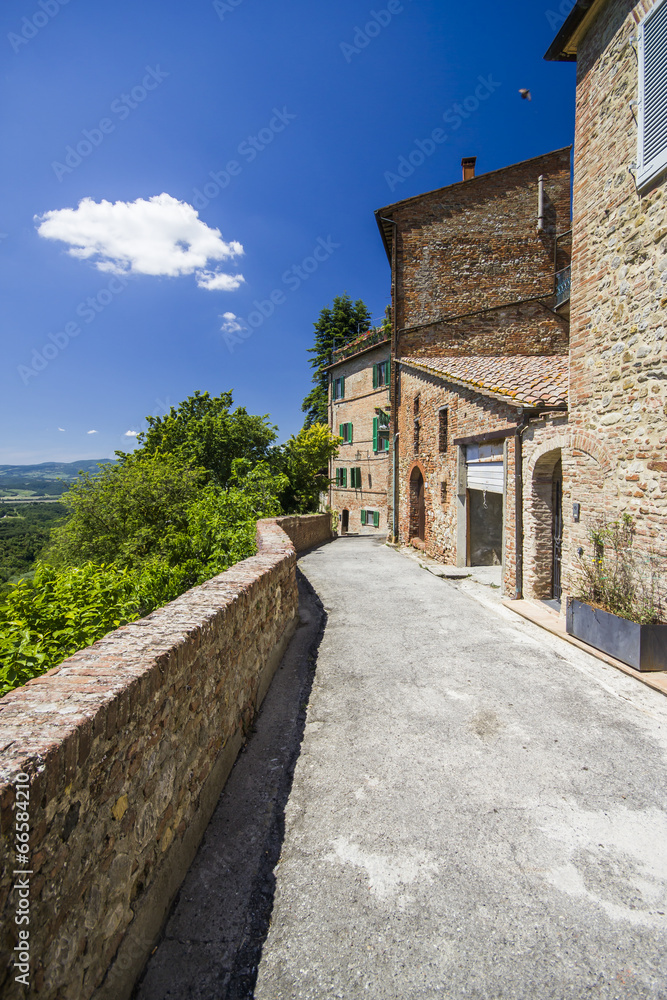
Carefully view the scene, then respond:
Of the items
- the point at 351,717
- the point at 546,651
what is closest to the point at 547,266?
the point at 546,651

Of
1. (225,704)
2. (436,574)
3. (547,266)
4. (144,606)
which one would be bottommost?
(436,574)

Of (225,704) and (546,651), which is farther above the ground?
(225,704)

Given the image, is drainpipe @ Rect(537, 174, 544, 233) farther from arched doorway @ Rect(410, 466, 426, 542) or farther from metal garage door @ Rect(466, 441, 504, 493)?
metal garage door @ Rect(466, 441, 504, 493)

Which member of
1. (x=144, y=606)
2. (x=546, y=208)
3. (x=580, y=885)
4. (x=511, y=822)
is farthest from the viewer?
(x=546, y=208)

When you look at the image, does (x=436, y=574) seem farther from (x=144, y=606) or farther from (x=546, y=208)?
(x=546, y=208)

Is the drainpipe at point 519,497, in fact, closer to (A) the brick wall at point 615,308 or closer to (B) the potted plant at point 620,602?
(A) the brick wall at point 615,308

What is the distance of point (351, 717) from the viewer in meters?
4.61

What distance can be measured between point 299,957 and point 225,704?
168 cm

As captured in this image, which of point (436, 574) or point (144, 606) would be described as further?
point (436, 574)

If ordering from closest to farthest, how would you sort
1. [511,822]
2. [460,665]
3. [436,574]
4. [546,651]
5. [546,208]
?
[511,822] → [460,665] → [546,651] → [436,574] → [546,208]

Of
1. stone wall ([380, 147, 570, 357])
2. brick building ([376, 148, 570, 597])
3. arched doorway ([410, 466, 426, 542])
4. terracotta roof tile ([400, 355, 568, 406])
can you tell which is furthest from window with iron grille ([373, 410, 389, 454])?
terracotta roof tile ([400, 355, 568, 406])

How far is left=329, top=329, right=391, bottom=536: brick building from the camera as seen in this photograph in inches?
982

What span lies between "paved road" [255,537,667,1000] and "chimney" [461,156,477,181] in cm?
1963

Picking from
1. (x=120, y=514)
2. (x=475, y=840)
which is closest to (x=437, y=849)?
(x=475, y=840)
